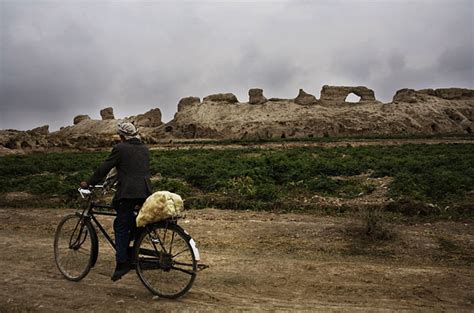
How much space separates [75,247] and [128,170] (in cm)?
169

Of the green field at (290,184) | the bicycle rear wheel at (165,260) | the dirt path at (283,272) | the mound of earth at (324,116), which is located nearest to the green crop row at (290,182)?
the green field at (290,184)

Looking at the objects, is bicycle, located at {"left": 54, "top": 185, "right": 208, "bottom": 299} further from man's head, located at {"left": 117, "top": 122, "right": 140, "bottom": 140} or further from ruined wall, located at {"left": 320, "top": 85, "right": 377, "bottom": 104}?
ruined wall, located at {"left": 320, "top": 85, "right": 377, "bottom": 104}

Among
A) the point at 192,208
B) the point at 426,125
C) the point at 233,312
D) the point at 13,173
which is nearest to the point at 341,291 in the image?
the point at 233,312

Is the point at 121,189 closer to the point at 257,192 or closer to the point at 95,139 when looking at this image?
the point at 257,192

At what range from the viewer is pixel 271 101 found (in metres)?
80.1

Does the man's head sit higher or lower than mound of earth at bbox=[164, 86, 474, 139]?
lower

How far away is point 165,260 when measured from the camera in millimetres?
5418

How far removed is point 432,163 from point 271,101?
63.2m

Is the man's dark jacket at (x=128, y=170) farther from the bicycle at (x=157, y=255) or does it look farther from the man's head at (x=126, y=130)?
the bicycle at (x=157, y=255)

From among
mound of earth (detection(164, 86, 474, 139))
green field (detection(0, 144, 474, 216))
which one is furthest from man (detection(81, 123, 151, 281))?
mound of earth (detection(164, 86, 474, 139))

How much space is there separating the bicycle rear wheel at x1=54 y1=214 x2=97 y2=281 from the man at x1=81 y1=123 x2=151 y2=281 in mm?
619

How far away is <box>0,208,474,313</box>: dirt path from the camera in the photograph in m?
5.13

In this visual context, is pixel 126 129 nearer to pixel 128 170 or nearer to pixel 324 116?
pixel 128 170

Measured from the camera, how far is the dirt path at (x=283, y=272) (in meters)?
5.13
